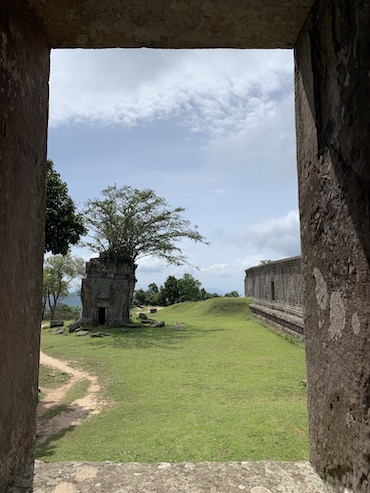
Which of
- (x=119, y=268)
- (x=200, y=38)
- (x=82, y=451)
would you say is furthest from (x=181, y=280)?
(x=200, y=38)

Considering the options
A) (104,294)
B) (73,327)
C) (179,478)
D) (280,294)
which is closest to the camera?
(179,478)

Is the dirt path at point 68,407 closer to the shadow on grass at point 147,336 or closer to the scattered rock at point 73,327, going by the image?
the shadow on grass at point 147,336

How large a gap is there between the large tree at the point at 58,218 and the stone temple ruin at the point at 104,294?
416 inches

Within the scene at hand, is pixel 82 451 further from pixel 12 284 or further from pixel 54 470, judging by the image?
pixel 12 284

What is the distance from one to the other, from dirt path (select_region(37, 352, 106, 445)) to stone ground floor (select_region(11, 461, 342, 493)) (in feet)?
18.5

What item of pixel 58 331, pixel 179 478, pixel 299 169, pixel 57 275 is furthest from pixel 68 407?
pixel 57 275

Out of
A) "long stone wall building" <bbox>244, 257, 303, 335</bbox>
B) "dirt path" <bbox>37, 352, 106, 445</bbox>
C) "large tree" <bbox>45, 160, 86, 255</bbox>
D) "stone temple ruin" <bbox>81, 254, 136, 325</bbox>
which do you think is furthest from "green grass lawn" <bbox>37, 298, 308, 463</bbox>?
"stone temple ruin" <bbox>81, 254, 136, 325</bbox>

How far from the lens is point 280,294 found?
1914 centimetres

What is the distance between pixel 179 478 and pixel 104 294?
72.0 ft

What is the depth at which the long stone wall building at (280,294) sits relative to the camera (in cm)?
1612

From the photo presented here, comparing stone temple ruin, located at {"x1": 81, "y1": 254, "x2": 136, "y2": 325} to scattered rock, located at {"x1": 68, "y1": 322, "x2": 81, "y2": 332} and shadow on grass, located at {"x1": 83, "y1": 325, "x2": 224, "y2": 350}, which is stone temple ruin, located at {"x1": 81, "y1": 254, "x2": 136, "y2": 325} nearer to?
scattered rock, located at {"x1": 68, "y1": 322, "x2": 81, "y2": 332}

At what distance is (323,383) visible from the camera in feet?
6.53

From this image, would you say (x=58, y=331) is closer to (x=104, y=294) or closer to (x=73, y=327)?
(x=73, y=327)

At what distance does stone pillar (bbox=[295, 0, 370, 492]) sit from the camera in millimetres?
1600
